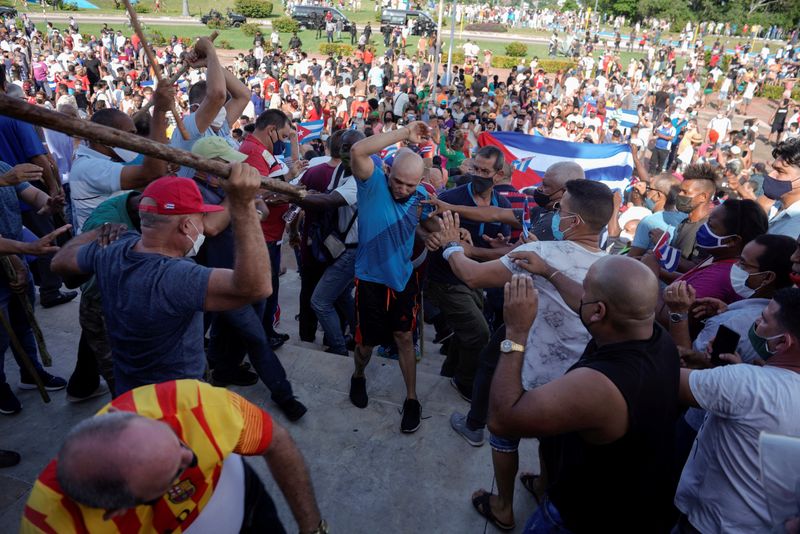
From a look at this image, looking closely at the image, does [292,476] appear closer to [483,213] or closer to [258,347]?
[258,347]

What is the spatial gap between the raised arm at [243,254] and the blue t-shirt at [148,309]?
0.09m

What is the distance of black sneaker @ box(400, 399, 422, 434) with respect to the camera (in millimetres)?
3859

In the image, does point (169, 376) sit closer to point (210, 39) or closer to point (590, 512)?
point (590, 512)

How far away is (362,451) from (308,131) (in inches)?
Result: 367

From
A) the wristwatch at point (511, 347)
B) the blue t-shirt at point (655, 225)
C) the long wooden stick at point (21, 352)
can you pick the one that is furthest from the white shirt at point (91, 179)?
the blue t-shirt at point (655, 225)

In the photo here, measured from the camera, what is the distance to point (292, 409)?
12.9ft

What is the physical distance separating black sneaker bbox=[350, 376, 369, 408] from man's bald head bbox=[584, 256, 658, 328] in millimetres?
2382

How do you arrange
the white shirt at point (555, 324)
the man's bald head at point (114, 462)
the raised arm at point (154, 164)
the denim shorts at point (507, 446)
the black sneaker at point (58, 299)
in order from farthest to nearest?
1. the black sneaker at point (58, 299)
2. the raised arm at point (154, 164)
3. the denim shorts at point (507, 446)
4. the white shirt at point (555, 324)
5. the man's bald head at point (114, 462)

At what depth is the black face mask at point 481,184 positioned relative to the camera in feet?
14.8

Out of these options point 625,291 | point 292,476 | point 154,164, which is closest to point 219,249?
point 154,164

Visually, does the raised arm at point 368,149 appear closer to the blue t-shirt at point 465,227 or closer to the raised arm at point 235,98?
the blue t-shirt at point 465,227

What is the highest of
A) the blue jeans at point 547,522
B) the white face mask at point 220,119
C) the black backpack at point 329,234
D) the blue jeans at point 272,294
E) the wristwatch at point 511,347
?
the white face mask at point 220,119

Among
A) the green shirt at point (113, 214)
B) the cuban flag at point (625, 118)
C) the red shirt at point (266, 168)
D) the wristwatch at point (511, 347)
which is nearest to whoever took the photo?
the wristwatch at point (511, 347)

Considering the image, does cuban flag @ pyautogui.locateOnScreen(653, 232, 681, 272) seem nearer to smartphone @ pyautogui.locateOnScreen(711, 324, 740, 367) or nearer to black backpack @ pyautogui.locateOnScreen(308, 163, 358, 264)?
smartphone @ pyautogui.locateOnScreen(711, 324, 740, 367)
